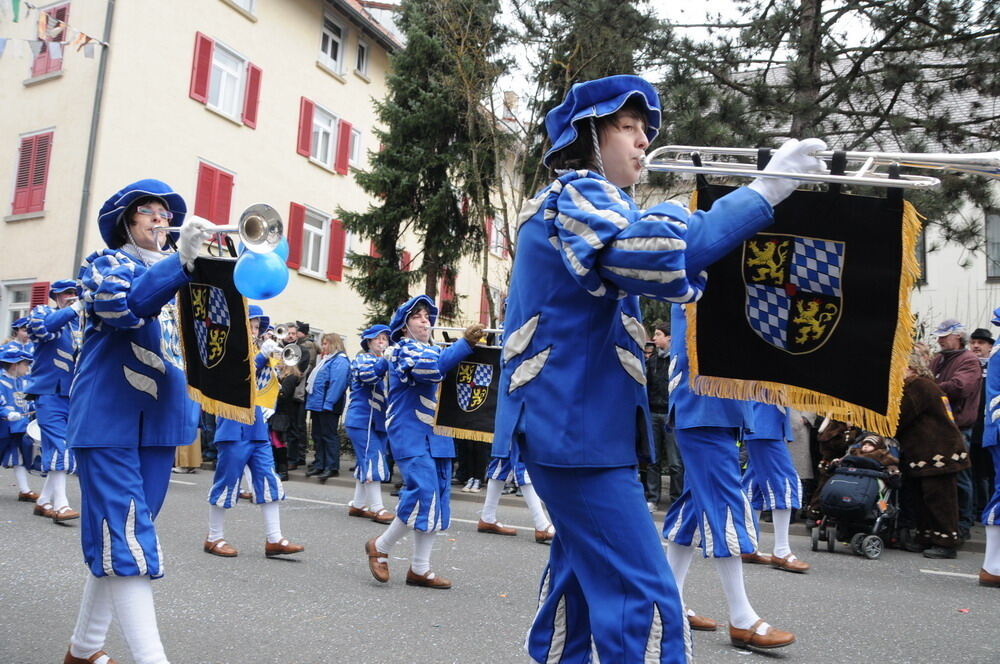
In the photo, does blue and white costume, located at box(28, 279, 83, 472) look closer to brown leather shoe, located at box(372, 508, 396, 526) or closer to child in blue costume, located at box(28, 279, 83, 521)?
child in blue costume, located at box(28, 279, 83, 521)

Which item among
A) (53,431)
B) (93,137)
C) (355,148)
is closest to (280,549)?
(53,431)

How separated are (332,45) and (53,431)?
18.9 m

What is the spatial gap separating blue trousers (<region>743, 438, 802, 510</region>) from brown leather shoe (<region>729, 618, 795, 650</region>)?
8.89 feet

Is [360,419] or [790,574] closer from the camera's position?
[790,574]

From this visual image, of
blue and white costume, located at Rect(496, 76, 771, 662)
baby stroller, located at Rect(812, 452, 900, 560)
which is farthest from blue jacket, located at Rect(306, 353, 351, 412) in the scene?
blue and white costume, located at Rect(496, 76, 771, 662)

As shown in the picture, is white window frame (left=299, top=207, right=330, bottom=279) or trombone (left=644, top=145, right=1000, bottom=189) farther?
white window frame (left=299, top=207, right=330, bottom=279)

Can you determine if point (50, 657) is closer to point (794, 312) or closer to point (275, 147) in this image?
point (794, 312)

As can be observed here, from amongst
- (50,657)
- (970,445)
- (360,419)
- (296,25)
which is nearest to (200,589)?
(50,657)

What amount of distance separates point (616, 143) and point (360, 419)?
28.1 feet

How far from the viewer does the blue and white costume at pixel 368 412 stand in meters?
9.03

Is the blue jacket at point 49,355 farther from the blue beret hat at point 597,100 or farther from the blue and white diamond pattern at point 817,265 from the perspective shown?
the blue and white diamond pattern at point 817,265

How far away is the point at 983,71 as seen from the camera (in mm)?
10977

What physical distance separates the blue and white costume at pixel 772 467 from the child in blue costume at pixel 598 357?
191 inches

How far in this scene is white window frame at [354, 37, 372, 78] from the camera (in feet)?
87.7
